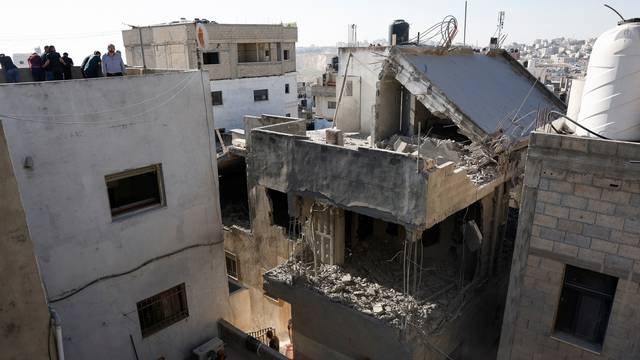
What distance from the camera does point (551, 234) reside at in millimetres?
8500

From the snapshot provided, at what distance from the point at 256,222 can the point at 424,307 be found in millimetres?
7381

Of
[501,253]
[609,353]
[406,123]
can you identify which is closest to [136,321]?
[609,353]

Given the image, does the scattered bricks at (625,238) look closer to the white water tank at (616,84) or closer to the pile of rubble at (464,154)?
the white water tank at (616,84)

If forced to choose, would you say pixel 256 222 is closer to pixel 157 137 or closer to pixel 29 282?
pixel 157 137

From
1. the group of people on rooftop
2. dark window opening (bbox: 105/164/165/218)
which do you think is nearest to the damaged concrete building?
dark window opening (bbox: 105/164/165/218)

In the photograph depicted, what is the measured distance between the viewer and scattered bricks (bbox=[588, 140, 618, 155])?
7543mm

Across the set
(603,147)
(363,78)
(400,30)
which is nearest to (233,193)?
(363,78)

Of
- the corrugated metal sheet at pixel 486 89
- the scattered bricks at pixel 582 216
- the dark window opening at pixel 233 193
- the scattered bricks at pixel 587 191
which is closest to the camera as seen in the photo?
the scattered bricks at pixel 587 191

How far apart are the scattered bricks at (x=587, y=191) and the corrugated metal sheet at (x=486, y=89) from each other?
214 inches

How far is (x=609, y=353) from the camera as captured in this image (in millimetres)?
8430

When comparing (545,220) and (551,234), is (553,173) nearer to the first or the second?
(545,220)

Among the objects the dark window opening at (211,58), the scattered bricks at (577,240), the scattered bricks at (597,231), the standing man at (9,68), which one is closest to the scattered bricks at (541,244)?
the scattered bricks at (577,240)

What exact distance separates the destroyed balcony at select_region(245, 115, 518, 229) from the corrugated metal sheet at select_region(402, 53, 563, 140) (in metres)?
1.38

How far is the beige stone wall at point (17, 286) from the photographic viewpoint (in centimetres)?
556
